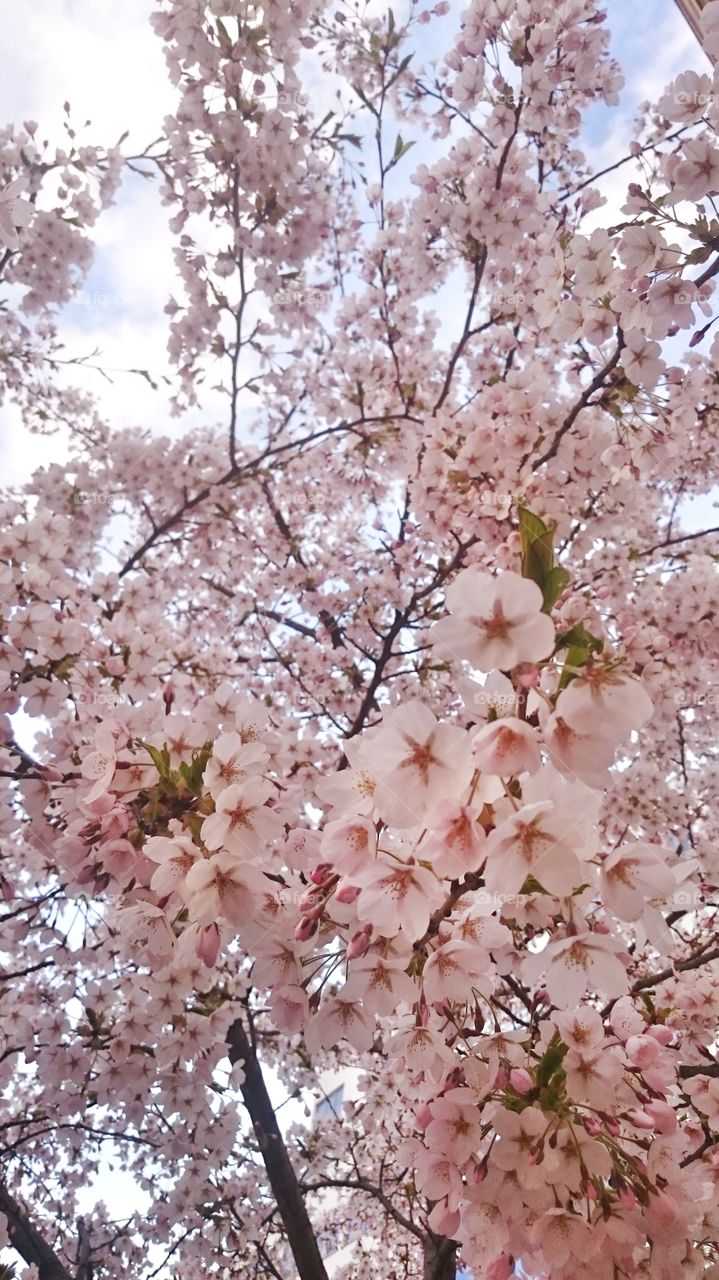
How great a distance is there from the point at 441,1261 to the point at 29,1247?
209 centimetres

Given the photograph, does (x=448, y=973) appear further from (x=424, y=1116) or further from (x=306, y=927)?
(x=424, y=1116)

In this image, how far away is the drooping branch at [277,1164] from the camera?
3.44m

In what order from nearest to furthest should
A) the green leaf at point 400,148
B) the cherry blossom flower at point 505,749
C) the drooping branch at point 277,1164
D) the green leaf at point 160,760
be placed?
the cherry blossom flower at point 505,749 → the green leaf at point 160,760 → the drooping branch at point 277,1164 → the green leaf at point 400,148

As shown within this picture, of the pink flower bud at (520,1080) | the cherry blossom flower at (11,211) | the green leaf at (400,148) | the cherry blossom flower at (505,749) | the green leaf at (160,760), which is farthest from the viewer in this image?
the green leaf at (400,148)

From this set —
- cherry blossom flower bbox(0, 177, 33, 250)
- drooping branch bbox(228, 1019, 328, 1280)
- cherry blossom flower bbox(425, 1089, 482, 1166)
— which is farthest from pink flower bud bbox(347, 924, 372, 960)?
drooping branch bbox(228, 1019, 328, 1280)

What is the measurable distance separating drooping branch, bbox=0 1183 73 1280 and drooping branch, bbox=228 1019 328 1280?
1.03m

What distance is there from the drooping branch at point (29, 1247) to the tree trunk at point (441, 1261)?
6.11 feet

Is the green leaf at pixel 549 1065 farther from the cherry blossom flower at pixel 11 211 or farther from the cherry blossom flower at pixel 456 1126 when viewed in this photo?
the cherry blossom flower at pixel 11 211

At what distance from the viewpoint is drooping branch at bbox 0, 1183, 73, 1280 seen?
350 cm

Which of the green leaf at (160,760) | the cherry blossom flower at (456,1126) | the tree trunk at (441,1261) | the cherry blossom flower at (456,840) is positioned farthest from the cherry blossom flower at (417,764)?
the tree trunk at (441,1261)

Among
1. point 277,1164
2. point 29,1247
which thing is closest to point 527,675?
point 277,1164

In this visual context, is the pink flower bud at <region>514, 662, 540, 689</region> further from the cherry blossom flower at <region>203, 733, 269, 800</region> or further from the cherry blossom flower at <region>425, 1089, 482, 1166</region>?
the cherry blossom flower at <region>425, 1089, 482, 1166</region>

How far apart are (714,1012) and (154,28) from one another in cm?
520

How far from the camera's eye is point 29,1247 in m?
3.54
